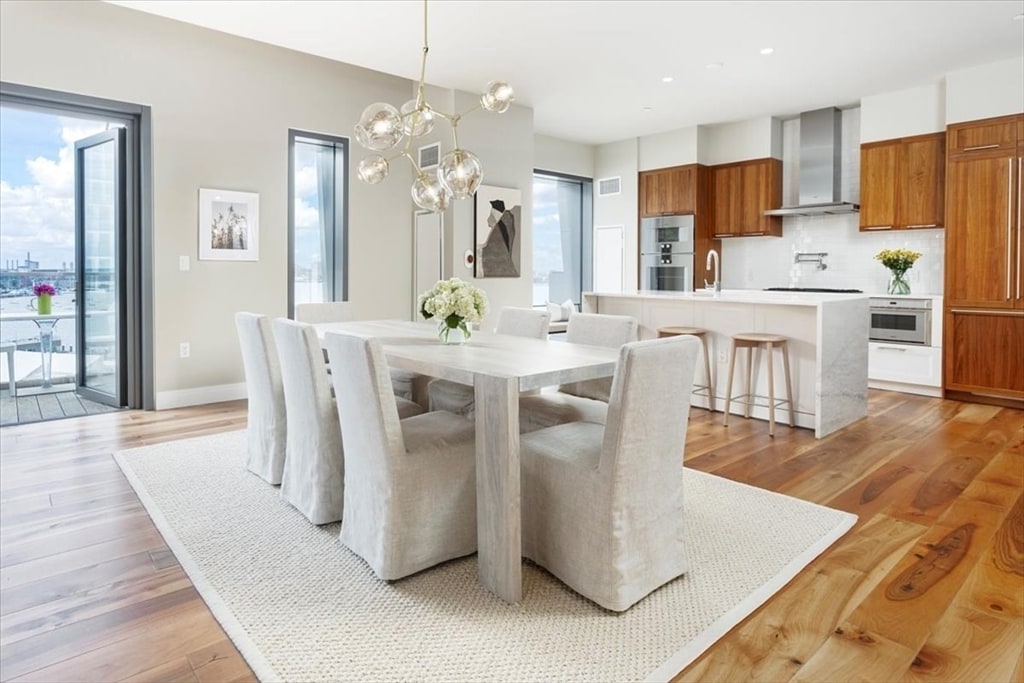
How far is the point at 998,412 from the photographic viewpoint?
502cm

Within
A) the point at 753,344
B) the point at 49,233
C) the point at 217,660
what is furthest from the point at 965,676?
the point at 49,233

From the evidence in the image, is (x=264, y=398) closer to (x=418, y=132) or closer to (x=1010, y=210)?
(x=418, y=132)

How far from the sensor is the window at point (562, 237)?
8.22m

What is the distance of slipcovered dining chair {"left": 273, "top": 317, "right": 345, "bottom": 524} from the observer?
258 centimetres

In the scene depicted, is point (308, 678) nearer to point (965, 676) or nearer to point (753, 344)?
point (965, 676)

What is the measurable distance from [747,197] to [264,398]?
600 centimetres

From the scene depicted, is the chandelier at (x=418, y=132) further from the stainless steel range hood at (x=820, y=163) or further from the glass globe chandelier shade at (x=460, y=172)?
the stainless steel range hood at (x=820, y=163)

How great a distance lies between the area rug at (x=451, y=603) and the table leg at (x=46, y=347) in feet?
12.8

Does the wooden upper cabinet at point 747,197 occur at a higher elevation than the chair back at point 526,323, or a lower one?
higher

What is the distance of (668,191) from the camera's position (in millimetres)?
7680

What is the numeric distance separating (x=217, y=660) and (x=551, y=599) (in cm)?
100

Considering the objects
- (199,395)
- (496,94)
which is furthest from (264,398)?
(199,395)

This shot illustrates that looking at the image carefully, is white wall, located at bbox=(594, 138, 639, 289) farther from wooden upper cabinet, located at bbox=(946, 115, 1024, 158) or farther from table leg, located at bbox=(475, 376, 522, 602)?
table leg, located at bbox=(475, 376, 522, 602)

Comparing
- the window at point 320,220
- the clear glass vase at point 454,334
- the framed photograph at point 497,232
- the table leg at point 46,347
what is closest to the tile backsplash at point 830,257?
the framed photograph at point 497,232
